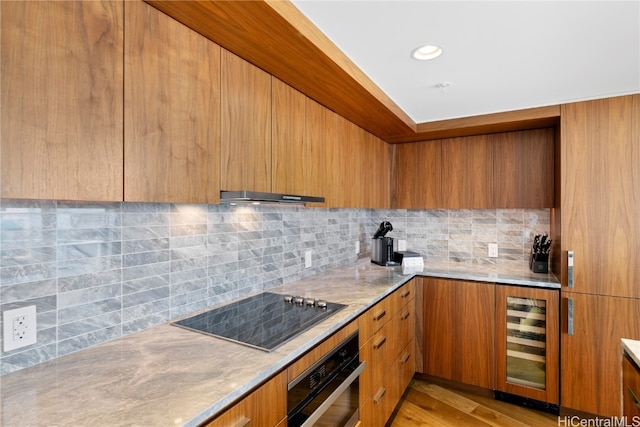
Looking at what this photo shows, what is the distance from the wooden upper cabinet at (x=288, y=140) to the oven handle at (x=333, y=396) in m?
0.99

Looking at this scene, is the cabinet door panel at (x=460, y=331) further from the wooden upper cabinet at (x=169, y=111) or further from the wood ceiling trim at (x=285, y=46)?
the wooden upper cabinet at (x=169, y=111)

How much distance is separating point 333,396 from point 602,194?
231 centimetres

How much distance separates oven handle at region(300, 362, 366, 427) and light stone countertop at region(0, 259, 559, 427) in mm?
266

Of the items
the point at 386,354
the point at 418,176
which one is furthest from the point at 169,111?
the point at 418,176

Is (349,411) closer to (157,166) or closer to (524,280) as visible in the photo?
(157,166)

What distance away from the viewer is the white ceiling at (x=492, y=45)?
1.31 meters

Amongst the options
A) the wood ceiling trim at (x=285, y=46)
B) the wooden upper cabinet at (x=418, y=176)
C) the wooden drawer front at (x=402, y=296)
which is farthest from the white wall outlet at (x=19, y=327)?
the wooden upper cabinet at (x=418, y=176)

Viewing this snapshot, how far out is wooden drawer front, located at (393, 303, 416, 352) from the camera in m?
2.36

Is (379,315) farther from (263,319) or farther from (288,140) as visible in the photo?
(288,140)

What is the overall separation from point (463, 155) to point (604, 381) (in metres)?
2.00

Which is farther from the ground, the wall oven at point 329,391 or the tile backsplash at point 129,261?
the tile backsplash at point 129,261

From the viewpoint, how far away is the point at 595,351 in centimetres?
225

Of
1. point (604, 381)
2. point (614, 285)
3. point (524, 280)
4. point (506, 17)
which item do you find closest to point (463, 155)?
point (524, 280)

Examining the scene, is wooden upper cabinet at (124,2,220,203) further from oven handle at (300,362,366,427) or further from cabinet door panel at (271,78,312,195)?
oven handle at (300,362,366,427)
